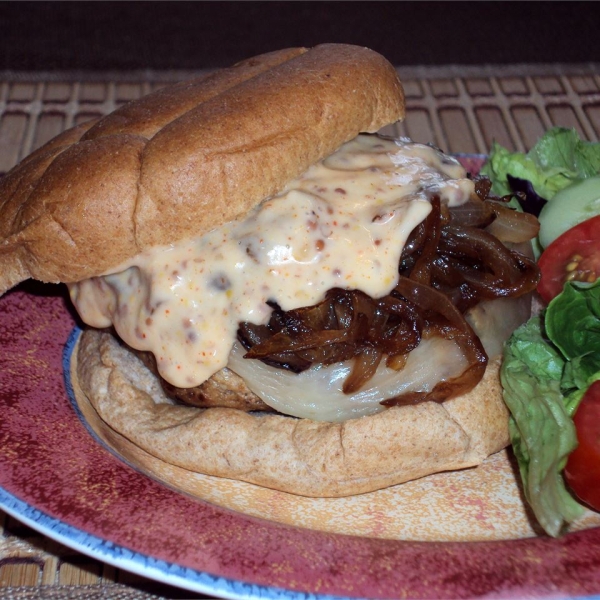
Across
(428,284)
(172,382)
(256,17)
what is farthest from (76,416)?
(256,17)

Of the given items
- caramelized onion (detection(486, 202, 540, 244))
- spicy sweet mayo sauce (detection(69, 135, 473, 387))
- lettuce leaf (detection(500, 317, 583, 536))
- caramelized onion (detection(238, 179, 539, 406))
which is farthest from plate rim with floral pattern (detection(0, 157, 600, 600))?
caramelized onion (detection(486, 202, 540, 244))

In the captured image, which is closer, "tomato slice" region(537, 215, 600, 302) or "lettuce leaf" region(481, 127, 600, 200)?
"tomato slice" region(537, 215, 600, 302)

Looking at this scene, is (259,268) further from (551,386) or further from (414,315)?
(551,386)

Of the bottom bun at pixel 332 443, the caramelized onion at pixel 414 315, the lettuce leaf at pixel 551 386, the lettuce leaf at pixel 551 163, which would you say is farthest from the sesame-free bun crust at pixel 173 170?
the lettuce leaf at pixel 551 163

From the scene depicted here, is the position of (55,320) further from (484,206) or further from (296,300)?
(484,206)

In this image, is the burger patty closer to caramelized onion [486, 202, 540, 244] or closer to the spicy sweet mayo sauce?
the spicy sweet mayo sauce

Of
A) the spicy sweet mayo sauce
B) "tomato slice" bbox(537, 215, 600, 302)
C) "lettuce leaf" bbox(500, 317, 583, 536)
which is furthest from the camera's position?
"tomato slice" bbox(537, 215, 600, 302)

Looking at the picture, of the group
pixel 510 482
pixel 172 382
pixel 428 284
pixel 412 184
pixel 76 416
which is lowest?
pixel 510 482

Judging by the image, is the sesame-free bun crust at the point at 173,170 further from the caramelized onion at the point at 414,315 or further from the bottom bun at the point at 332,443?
the bottom bun at the point at 332,443

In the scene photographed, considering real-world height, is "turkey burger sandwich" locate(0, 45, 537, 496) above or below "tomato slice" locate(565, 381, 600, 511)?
above
